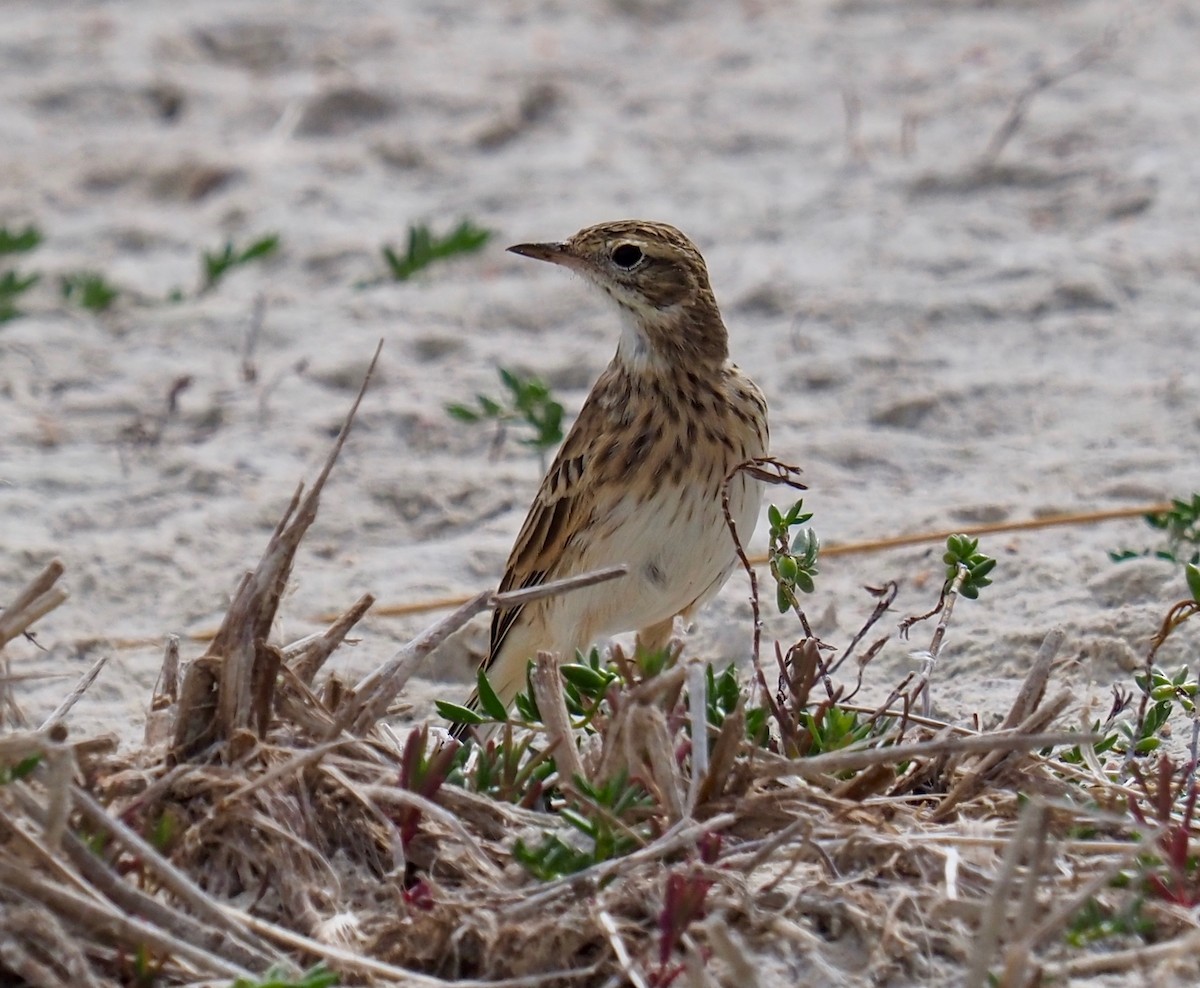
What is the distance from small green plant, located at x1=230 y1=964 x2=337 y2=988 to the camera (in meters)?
2.85

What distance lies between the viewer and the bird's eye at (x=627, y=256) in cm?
528

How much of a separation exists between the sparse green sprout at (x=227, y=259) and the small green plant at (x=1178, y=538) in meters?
3.72

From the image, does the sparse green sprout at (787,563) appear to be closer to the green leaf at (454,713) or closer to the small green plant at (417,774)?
the green leaf at (454,713)

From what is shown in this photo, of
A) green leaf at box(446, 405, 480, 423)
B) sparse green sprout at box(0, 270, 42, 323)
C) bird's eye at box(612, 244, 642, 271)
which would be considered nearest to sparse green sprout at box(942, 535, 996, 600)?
bird's eye at box(612, 244, 642, 271)

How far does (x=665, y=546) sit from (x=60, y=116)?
18.4 ft

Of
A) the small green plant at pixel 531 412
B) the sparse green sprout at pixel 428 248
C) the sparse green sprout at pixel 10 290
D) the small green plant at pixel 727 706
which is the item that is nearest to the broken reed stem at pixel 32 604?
the small green plant at pixel 727 706

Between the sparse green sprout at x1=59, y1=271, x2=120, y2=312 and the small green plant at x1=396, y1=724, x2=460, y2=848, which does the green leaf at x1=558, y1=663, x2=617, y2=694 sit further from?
the sparse green sprout at x1=59, y1=271, x2=120, y2=312

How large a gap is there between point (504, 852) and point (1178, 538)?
217cm

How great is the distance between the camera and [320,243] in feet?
26.8

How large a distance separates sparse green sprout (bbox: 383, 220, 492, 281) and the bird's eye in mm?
2247

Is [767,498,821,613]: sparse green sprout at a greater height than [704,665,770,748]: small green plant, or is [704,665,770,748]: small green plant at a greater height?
[767,498,821,613]: sparse green sprout

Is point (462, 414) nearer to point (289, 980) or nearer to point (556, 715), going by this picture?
point (556, 715)

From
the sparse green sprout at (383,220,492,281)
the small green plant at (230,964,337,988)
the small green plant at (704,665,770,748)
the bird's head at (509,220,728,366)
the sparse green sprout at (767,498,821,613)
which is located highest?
the sparse green sprout at (383,220,492,281)

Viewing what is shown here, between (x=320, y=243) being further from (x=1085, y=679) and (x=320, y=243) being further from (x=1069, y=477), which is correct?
(x=1085, y=679)
